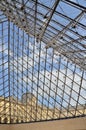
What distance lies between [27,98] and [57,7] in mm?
24180

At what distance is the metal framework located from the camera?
23.3m

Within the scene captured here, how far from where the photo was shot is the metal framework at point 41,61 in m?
23.3

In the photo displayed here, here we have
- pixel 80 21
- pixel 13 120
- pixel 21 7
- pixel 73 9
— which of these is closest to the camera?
pixel 73 9

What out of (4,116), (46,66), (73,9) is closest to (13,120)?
(4,116)

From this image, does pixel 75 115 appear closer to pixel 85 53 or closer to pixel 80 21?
pixel 85 53

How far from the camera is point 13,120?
152 ft

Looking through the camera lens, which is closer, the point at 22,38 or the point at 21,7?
the point at 21,7

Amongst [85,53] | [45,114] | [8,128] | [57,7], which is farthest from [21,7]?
[8,128]

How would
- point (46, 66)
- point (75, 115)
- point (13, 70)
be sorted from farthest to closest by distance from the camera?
point (13, 70) < point (46, 66) < point (75, 115)

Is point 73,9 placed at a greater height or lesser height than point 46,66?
lesser

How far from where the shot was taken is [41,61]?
3753 centimetres

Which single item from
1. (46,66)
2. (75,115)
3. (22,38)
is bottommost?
(75,115)

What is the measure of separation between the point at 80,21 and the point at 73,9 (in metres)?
2.10

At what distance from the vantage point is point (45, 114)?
132 ft
